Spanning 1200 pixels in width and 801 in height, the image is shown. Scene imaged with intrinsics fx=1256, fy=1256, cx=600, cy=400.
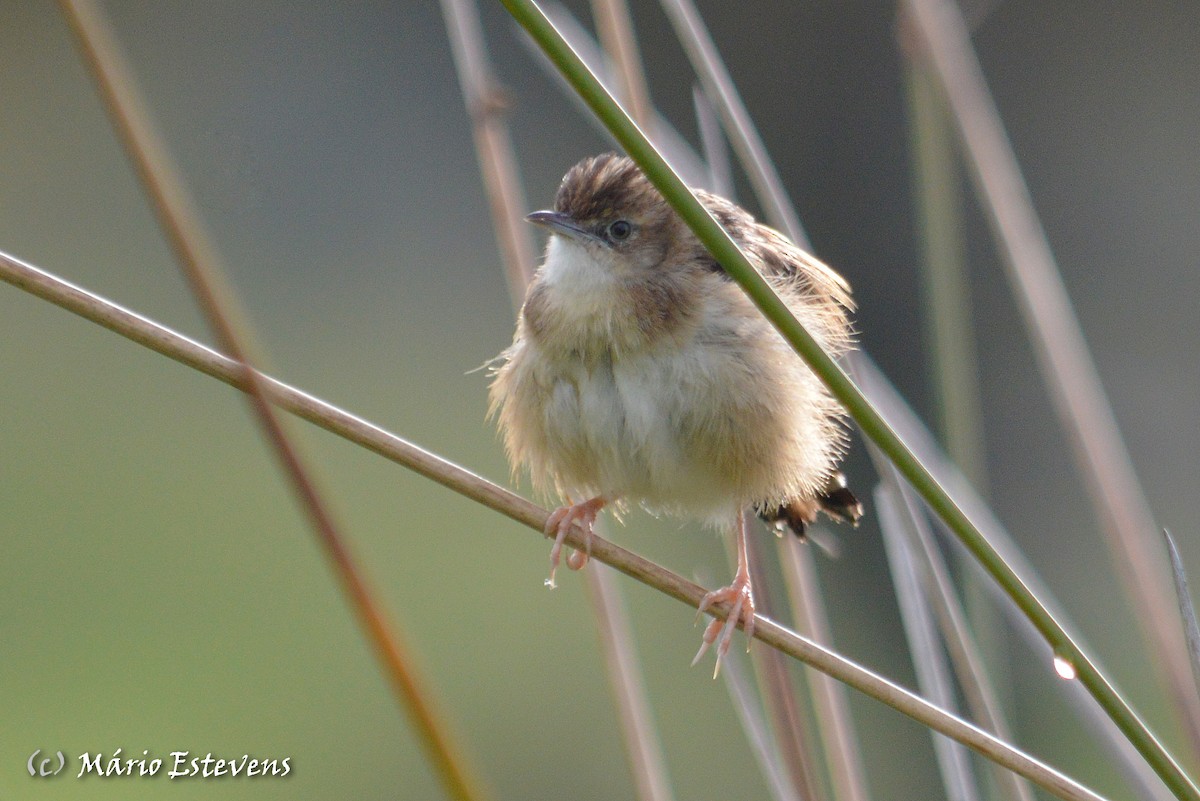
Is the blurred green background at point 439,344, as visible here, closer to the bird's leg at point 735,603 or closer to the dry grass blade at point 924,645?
the bird's leg at point 735,603

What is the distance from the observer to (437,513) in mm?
8914

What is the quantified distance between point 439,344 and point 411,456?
801 centimetres

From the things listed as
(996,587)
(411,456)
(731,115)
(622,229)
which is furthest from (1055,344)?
(411,456)

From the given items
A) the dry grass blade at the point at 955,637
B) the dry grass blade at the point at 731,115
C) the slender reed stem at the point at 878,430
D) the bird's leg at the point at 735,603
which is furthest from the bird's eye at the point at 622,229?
the slender reed stem at the point at 878,430

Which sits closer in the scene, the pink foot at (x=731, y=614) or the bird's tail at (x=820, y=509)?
the pink foot at (x=731, y=614)

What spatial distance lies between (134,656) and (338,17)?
17.9 ft

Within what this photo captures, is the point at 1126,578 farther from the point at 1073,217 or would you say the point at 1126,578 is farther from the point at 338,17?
the point at 338,17

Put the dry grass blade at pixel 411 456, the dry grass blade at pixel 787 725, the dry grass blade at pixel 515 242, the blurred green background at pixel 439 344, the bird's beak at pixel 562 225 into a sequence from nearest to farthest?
the dry grass blade at pixel 411 456 < the dry grass blade at pixel 787 725 < the dry grass blade at pixel 515 242 < the bird's beak at pixel 562 225 < the blurred green background at pixel 439 344

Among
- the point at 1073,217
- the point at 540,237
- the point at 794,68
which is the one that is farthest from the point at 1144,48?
the point at 540,237

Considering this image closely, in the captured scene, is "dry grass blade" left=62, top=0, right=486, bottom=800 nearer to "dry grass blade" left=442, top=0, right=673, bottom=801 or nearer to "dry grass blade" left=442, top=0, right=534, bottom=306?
"dry grass blade" left=442, top=0, right=673, bottom=801

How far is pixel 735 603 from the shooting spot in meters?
3.02

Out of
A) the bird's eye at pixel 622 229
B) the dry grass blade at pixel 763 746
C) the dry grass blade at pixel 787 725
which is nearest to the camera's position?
the dry grass blade at pixel 787 725

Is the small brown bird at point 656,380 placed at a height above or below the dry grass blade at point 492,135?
below

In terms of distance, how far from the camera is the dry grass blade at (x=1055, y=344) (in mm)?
2725
